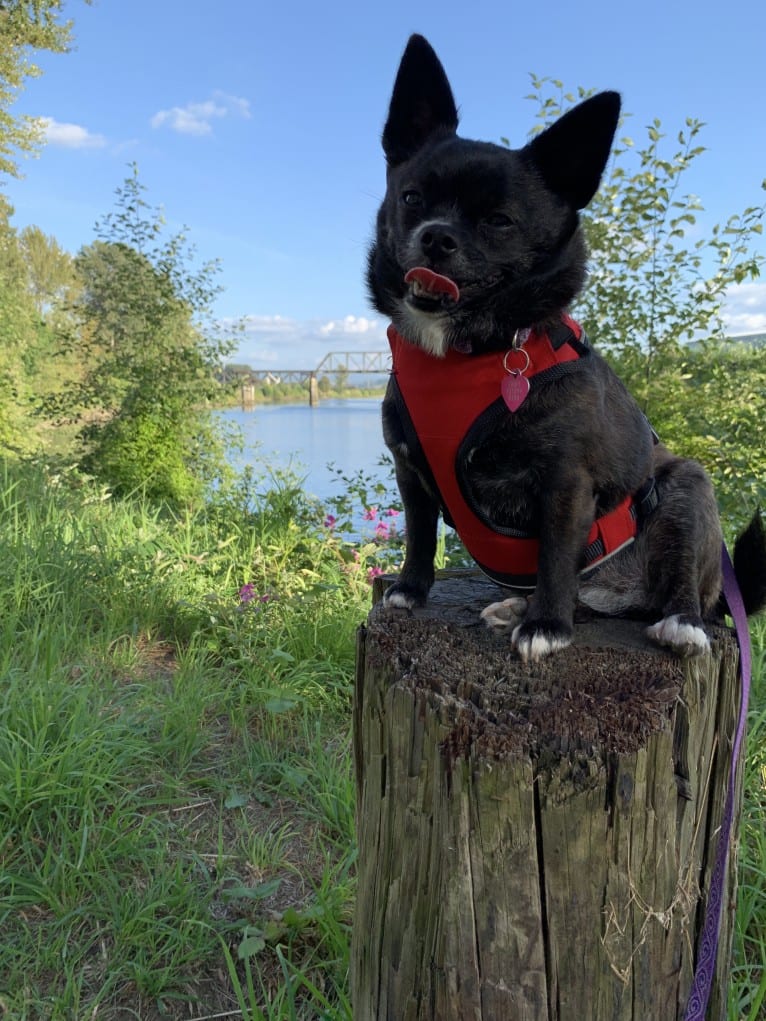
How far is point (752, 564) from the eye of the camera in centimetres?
212

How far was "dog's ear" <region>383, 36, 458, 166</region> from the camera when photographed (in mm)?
1979

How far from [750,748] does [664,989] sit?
1707 millimetres

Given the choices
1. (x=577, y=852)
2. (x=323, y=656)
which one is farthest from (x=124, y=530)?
(x=577, y=852)

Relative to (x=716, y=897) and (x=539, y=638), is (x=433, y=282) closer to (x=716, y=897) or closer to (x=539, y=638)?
(x=539, y=638)

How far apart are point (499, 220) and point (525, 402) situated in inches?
19.1

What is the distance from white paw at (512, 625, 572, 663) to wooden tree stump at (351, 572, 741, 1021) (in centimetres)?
10

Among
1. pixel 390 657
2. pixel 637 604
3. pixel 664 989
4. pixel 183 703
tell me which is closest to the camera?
pixel 664 989

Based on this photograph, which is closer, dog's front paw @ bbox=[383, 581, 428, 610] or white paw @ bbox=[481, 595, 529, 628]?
white paw @ bbox=[481, 595, 529, 628]

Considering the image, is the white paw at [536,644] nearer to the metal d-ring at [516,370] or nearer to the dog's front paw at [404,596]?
the dog's front paw at [404,596]

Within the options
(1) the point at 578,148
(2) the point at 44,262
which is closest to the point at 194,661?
(1) the point at 578,148

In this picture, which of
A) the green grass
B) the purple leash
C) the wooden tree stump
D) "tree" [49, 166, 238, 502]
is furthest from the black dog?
"tree" [49, 166, 238, 502]

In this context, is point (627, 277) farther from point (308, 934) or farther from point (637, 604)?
point (308, 934)

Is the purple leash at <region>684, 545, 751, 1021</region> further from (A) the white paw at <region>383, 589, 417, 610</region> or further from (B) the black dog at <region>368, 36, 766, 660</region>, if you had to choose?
(A) the white paw at <region>383, 589, 417, 610</region>

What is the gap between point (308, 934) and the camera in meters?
2.15
